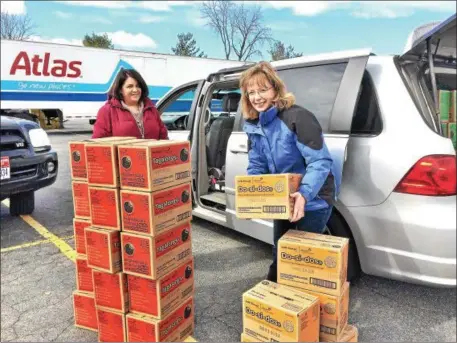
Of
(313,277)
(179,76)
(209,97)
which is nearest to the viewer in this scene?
(313,277)

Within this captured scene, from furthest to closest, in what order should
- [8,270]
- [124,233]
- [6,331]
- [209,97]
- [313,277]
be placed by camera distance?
1. [209,97]
2. [8,270]
3. [6,331]
4. [124,233]
5. [313,277]

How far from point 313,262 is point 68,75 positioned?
8735 millimetres

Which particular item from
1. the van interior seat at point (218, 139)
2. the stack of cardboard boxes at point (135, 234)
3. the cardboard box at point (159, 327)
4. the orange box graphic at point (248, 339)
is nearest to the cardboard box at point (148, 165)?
the stack of cardboard boxes at point (135, 234)

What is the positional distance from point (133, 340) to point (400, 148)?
1.75 meters

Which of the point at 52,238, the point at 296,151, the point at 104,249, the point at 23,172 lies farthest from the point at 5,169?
the point at 296,151

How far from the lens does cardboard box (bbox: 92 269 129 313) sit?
182 centimetres

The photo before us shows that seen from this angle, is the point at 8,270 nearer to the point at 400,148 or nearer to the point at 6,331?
the point at 6,331

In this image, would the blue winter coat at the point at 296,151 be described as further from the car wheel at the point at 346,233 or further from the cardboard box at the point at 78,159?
the cardboard box at the point at 78,159

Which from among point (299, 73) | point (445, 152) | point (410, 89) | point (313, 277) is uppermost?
point (299, 73)

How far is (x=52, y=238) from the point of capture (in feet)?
10.7

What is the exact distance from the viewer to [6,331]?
2.01 meters

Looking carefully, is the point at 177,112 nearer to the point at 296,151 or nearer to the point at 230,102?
the point at 230,102

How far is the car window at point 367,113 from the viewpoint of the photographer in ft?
6.50

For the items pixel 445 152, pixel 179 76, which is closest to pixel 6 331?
pixel 445 152
